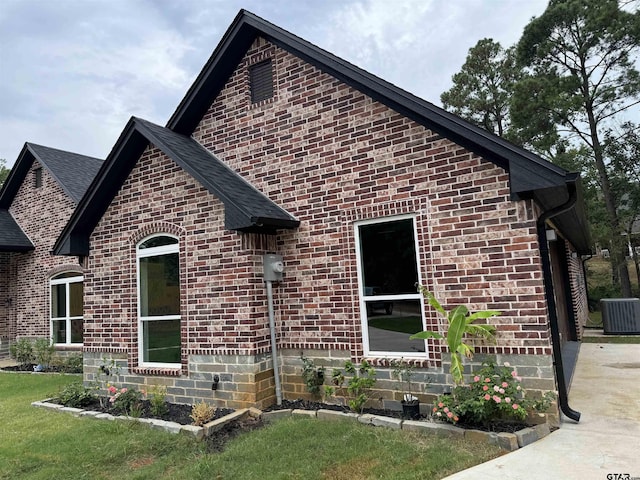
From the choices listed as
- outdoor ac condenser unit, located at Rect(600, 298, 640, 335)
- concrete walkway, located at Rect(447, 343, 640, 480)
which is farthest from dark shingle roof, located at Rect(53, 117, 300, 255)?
outdoor ac condenser unit, located at Rect(600, 298, 640, 335)

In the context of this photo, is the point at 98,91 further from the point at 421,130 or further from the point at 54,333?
the point at 421,130

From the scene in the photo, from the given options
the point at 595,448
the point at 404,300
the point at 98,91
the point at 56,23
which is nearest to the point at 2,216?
the point at 98,91

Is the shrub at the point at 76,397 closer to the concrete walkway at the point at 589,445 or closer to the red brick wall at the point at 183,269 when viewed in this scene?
the red brick wall at the point at 183,269

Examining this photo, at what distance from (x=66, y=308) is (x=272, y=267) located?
10.0 m

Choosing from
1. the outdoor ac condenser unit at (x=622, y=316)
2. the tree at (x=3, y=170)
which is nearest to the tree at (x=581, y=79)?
the outdoor ac condenser unit at (x=622, y=316)

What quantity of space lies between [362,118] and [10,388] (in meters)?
9.68

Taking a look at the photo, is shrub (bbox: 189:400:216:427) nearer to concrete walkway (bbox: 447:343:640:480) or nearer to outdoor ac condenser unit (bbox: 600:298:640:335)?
concrete walkway (bbox: 447:343:640:480)

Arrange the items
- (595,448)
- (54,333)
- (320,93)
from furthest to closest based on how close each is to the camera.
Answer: (54,333) → (320,93) → (595,448)

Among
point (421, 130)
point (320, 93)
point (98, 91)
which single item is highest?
point (98, 91)

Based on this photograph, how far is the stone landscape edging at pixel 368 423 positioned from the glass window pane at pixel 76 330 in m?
6.84

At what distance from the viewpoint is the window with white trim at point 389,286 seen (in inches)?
233

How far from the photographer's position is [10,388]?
965 cm

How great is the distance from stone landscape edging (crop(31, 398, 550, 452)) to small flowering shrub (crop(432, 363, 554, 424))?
17 cm

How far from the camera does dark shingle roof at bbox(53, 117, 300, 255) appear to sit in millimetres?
6246
